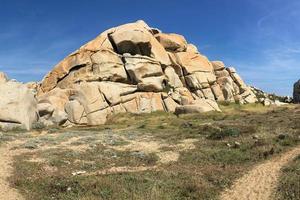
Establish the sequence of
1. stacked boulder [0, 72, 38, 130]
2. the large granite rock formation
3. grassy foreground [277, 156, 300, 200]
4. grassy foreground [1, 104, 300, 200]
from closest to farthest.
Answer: grassy foreground [277, 156, 300, 200] → grassy foreground [1, 104, 300, 200] → stacked boulder [0, 72, 38, 130] → the large granite rock formation

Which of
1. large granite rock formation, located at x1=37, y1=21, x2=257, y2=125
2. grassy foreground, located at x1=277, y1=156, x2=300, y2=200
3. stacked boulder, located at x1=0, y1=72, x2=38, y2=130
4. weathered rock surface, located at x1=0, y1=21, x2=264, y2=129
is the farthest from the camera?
large granite rock formation, located at x1=37, y1=21, x2=257, y2=125

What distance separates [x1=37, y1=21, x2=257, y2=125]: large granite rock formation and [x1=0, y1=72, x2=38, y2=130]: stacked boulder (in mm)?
3474

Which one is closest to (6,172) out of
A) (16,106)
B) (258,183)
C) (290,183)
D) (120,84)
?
(258,183)

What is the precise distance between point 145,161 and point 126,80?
43.0 m

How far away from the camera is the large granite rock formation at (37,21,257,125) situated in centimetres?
6209

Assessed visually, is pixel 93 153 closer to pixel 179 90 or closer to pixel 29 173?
pixel 29 173

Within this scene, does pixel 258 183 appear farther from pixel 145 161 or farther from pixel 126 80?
pixel 126 80

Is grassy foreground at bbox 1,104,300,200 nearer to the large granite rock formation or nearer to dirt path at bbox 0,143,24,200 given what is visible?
dirt path at bbox 0,143,24,200

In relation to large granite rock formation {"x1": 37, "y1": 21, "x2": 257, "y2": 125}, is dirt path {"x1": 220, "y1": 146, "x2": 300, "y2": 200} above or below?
below

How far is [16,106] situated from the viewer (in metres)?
51.5

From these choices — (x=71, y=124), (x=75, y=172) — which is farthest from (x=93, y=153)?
(x=71, y=124)

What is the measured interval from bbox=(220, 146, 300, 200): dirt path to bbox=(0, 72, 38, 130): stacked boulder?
3410cm

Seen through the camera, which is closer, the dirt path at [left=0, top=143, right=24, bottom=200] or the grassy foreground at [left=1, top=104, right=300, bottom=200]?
the dirt path at [left=0, top=143, right=24, bottom=200]

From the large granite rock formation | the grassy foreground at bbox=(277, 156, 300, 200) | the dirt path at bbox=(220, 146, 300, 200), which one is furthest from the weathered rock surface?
the grassy foreground at bbox=(277, 156, 300, 200)
